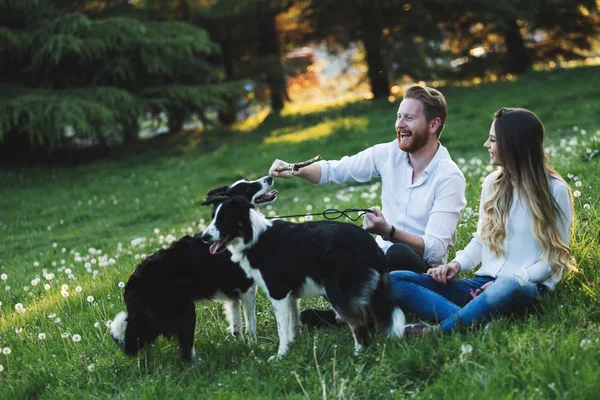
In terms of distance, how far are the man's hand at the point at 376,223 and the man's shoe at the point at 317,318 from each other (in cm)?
84

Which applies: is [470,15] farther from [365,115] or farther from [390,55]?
[365,115]

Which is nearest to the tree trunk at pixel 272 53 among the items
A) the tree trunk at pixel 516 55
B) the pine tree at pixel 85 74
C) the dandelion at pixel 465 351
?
the pine tree at pixel 85 74

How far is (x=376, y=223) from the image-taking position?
15.5 ft

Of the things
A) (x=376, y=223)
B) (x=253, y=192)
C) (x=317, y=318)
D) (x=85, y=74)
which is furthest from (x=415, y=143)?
(x=85, y=74)

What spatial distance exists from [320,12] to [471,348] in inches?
765

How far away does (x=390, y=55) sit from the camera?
20922 millimetres

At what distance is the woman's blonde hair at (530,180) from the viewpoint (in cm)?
441

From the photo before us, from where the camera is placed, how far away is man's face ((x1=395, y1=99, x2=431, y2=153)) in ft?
16.5

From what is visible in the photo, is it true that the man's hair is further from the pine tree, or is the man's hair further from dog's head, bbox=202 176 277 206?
the pine tree

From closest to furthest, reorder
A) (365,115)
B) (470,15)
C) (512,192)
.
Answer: (512,192) < (365,115) < (470,15)

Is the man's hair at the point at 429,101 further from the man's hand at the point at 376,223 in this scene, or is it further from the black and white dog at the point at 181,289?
the black and white dog at the point at 181,289

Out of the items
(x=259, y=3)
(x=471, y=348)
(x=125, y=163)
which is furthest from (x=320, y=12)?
(x=471, y=348)

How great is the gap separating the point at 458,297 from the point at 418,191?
2.79 feet

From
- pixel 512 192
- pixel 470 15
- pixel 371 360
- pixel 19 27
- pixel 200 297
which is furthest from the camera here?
pixel 470 15
